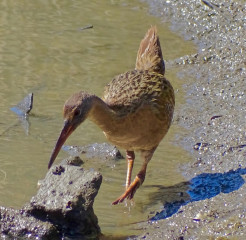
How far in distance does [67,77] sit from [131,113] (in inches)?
125

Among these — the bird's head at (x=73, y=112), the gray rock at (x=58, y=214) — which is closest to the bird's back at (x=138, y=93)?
the bird's head at (x=73, y=112)

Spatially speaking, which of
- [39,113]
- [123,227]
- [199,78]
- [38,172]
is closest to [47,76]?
[39,113]

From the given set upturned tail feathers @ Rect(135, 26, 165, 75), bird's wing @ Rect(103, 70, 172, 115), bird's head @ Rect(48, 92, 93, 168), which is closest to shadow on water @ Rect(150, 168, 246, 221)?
bird's wing @ Rect(103, 70, 172, 115)

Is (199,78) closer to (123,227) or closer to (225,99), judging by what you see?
(225,99)

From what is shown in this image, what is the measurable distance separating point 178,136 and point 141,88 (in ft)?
5.01

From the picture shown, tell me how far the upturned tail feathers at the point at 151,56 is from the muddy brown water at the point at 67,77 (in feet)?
2.84

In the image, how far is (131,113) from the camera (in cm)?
752

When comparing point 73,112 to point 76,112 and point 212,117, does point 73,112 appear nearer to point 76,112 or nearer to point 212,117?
point 76,112

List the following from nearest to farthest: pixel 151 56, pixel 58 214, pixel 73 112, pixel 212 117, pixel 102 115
Answer: pixel 58 214 → pixel 73 112 → pixel 102 115 → pixel 151 56 → pixel 212 117

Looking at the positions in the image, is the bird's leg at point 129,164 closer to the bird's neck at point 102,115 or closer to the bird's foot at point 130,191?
the bird's foot at point 130,191

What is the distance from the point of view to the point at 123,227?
7.18 m

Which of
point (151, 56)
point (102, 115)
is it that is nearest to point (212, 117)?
point (151, 56)

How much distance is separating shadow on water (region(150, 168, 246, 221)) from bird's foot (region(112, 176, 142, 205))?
208 mm

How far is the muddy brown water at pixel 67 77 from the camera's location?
7.87m
